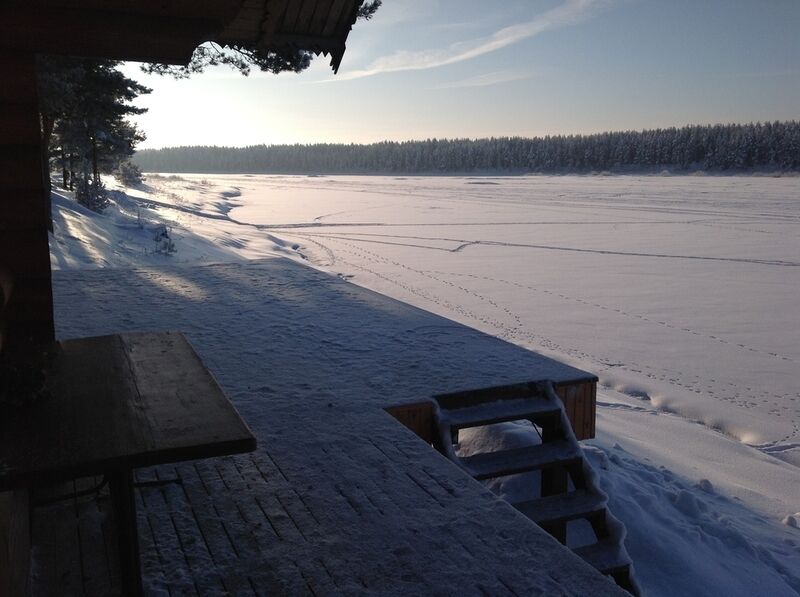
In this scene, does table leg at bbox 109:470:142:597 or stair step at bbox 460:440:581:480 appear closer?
table leg at bbox 109:470:142:597

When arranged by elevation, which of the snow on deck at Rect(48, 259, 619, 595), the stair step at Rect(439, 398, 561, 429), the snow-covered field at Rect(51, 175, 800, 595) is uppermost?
the snow on deck at Rect(48, 259, 619, 595)

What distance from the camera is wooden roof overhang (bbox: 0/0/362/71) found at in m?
3.04

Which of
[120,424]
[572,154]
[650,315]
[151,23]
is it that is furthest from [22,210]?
[572,154]

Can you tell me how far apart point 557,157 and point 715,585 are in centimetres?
9170

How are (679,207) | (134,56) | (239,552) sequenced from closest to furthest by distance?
1. (239,552)
2. (134,56)
3. (679,207)

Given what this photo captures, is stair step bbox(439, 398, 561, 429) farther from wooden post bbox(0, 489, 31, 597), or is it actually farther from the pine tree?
the pine tree

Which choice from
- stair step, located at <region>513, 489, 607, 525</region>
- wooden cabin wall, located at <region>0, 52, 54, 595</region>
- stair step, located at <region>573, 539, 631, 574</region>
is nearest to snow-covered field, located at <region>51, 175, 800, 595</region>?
stair step, located at <region>573, 539, 631, 574</region>

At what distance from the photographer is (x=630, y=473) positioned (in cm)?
527

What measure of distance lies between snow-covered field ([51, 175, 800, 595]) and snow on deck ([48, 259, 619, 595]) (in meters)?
1.33

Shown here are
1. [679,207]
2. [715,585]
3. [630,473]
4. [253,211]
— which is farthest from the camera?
[253,211]

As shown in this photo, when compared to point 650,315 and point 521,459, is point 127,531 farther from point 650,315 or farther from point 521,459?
point 650,315

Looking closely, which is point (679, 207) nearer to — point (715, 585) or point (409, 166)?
point (715, 585)

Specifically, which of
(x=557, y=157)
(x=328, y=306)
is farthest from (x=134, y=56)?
(x=557, y=157)

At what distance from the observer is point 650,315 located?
1066cm
